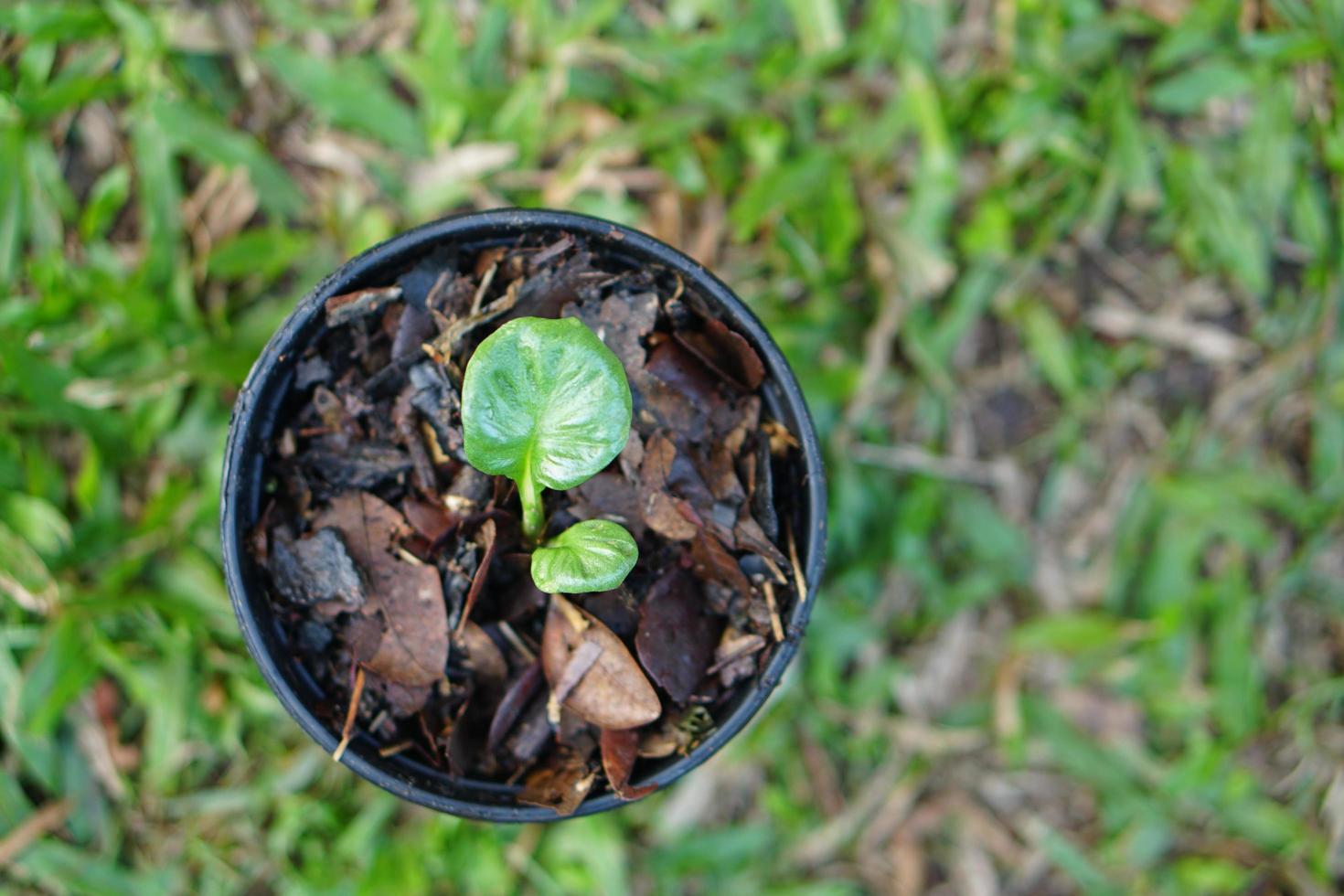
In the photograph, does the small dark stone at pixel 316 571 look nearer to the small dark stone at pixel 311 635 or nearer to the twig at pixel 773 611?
the small dark stone at pixel 311 635

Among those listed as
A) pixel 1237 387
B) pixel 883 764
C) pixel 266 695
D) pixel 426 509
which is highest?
pixel 426 509

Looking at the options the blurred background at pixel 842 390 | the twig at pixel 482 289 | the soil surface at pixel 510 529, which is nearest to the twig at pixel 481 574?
the soil surface at pixel 510 529

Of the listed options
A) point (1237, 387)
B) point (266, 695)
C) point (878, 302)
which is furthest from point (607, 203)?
point (1237, 387)

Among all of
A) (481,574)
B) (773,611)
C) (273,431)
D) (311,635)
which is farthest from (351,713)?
(773,611)

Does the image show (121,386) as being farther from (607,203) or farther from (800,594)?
(800,594)

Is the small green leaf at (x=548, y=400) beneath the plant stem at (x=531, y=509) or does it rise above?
above

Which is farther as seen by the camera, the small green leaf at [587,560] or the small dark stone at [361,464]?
the small dark stone at [361,464]

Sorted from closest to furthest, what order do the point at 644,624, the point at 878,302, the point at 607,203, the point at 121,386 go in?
1. the point at 644,624
2. the point at 121,386
3. the point at 607,203
4. the point at 878,302

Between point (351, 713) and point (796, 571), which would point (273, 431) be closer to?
point (351, 713)
